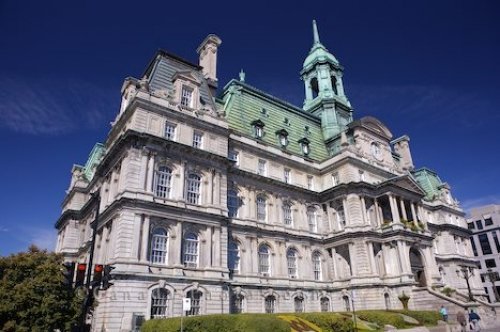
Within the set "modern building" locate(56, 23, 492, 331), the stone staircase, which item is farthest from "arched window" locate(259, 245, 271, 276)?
the stone staircase

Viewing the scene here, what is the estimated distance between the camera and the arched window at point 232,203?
121ft

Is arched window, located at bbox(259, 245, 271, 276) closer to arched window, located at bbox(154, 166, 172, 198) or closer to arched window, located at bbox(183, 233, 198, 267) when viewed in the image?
arched window, located at bbox(183, 233, 198, 267)

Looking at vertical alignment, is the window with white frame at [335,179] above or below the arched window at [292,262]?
above

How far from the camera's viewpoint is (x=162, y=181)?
3131 cm

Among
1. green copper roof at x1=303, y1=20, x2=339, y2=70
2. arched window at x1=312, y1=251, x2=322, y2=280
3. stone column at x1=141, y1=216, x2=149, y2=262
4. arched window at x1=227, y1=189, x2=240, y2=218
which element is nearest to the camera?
stone column at x1=141, y1=216, x2=149, y2=262

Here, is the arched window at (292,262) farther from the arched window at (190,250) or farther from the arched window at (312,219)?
the arched window at (190,250)

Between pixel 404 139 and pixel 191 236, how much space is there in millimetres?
49697

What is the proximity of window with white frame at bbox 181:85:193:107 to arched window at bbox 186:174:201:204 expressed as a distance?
7519 mm

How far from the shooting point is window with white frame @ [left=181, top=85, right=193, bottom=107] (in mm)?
35625

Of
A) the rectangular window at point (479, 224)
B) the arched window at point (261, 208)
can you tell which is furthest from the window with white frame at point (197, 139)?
the rectangular window at point (479, 224)

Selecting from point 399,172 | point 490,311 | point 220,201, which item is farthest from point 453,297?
point 220,201

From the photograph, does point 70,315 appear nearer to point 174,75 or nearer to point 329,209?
point 174,75

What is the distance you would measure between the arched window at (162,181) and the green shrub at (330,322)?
14916mm

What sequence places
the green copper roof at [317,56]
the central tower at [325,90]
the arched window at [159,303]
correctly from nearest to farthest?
the arched window at [159,303] < the central tower at [325,90] < the green copper roof at [317,56]
